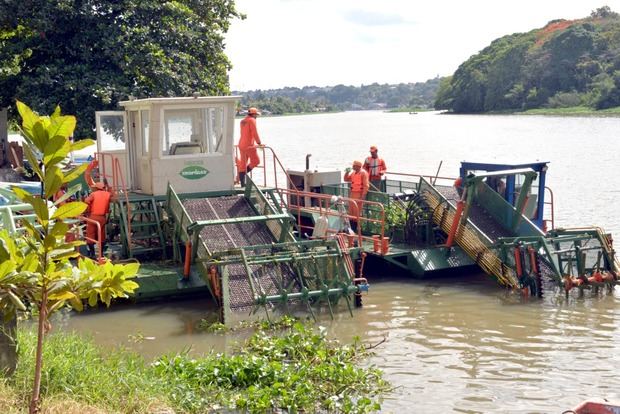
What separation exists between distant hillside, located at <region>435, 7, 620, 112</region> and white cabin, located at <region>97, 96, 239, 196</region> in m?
81.8

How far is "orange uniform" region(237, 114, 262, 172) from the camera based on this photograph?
17969 millimetres

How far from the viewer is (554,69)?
104 metres

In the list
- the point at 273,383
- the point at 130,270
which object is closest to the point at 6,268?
the point at 130,270

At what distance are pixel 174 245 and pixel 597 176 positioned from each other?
95.3 feet

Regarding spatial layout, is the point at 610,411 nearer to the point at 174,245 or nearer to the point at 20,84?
the point at 174,245

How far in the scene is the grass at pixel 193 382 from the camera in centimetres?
823

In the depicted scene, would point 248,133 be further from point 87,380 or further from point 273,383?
point 87,380

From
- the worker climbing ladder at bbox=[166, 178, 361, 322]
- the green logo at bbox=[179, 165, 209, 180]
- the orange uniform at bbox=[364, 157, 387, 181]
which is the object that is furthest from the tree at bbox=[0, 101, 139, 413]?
the orange uniform at bbox=[364, 157, 387, 181]

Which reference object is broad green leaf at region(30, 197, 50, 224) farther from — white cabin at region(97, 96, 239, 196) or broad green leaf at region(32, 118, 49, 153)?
white cabin at region(97, 96, 239, 196)

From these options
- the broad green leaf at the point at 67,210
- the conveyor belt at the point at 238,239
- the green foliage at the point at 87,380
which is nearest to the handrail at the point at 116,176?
the conveyor belt at the point at 238,239

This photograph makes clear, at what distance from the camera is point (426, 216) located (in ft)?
59.4

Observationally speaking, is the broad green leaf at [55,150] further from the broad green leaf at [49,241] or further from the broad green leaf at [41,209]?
the broad green leaf at [49,241]

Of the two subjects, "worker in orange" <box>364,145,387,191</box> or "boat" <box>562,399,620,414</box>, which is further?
"worker in orange" <box>364,145,387,191</box>

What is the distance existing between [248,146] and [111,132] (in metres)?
2.71
